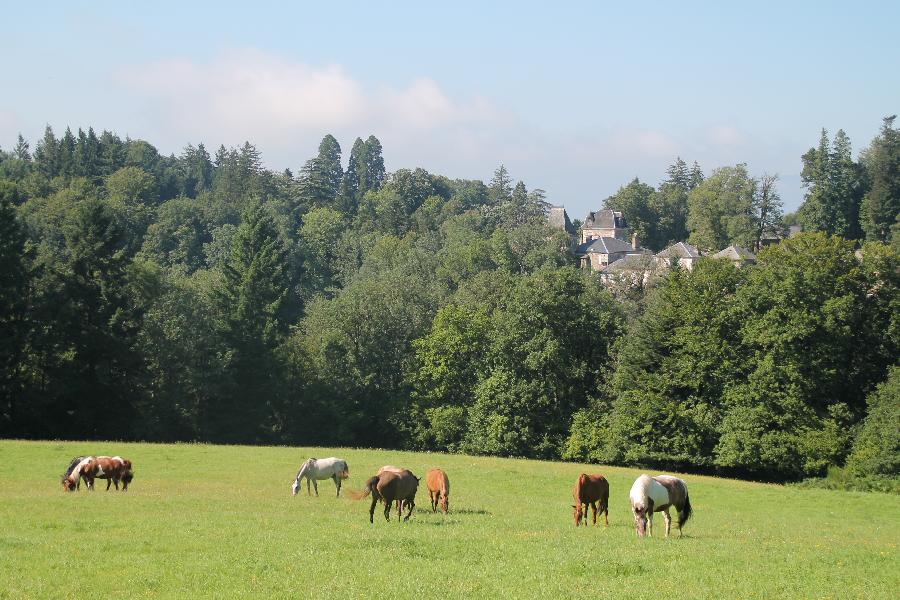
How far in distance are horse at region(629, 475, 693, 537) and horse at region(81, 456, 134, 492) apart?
58.5ft

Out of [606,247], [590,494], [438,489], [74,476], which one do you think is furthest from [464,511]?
[606,247]

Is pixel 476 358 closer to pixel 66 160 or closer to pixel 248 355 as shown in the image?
pixel 248 355

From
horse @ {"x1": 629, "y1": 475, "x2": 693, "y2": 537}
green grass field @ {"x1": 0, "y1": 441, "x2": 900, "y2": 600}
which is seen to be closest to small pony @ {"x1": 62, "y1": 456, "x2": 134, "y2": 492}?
green grass field @ {"x1": 0, "y1": 441, "x2": 900, "y2": 600}

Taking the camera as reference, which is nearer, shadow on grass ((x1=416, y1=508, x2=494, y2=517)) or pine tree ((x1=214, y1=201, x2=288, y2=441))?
shadow on grass ((x1=416, y1=508, x2=494, y2=517))

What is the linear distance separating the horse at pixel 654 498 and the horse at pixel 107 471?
17826mm

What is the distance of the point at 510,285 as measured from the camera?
8238 centimetres

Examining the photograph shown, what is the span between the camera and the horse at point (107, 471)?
103 ft

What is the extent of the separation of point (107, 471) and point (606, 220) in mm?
150474

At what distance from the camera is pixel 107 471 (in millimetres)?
31766

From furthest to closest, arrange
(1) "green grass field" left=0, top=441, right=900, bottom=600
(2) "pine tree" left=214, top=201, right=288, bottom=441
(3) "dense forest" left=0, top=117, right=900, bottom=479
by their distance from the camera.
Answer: (2) "pine tree" left=214, top=201, right=288, bottom=441 < (3) "dense forest" left=0, top=117, right=900, bottom=479 < (1) "green grass field" left=0, top=441, right=900, bottom=600

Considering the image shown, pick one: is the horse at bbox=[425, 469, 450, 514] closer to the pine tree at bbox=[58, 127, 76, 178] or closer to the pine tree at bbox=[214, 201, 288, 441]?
the pine tree at bbox=[214, 201, 288, 441]

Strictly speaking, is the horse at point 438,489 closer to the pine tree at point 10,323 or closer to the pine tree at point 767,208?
the pine tree at point 10,323

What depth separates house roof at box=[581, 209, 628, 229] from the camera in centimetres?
17300

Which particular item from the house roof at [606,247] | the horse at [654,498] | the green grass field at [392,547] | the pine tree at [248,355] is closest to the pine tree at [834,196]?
the house roof at [606,247]
